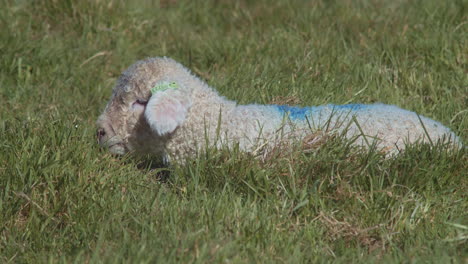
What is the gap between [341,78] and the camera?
5.22m

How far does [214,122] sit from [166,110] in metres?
0.31

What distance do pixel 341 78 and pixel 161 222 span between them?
2209 mm

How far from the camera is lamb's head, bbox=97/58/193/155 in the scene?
402cm

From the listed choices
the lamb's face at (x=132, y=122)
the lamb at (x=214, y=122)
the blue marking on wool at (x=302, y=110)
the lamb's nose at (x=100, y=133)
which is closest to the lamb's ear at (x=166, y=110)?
the lamb at (x=214, y=122)

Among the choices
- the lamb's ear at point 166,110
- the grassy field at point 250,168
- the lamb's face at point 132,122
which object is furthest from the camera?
the lamb's face at point 132,122

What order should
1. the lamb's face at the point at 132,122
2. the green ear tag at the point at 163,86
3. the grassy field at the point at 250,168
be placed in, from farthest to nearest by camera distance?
the lamb's face at the point at 132,122, the green ear tag at the point at 163,86, the grassy field at the point at 250,168

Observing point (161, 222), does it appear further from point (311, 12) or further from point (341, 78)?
point (311, 12)

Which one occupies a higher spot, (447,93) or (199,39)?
(447,93)

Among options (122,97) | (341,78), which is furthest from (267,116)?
(341,78)

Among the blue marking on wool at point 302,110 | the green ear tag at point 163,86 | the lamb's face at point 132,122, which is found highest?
the blue marking on wool at point 302,110

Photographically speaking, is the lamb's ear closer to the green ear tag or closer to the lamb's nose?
the green ear tag

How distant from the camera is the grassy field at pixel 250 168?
3363 millimetres

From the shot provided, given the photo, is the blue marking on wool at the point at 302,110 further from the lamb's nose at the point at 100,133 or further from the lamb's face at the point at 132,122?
the lamb's nose at the point at 100,133

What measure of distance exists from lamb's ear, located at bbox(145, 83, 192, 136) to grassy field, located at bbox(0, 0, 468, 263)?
0.23 m
